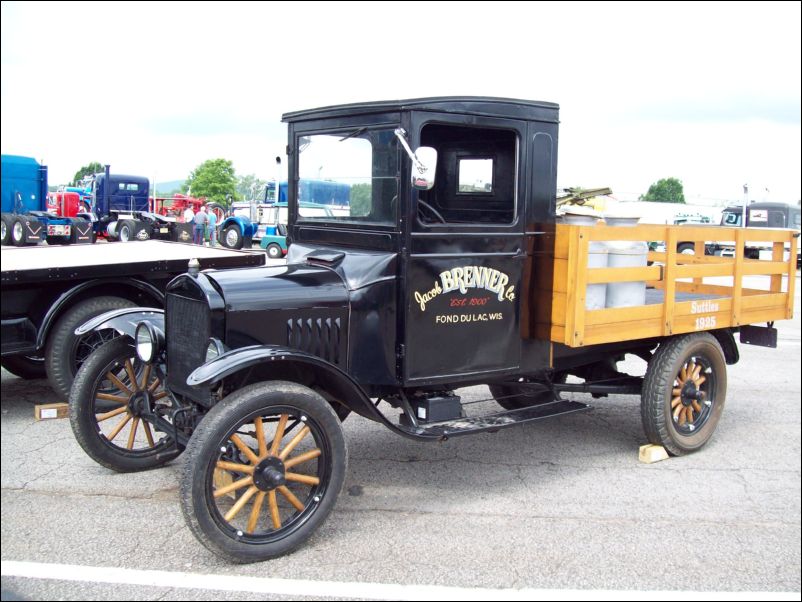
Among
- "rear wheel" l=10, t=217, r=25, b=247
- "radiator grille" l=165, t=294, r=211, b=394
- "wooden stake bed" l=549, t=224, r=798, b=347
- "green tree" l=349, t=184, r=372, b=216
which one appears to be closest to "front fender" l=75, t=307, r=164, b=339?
"radiator grille" l=165, t=294, r=211, b=394

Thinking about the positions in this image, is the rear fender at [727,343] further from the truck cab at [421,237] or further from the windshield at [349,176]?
the windshield at [349,176]

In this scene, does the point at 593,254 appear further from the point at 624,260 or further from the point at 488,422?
the point at 488,422

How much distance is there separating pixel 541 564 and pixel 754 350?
6965 mm

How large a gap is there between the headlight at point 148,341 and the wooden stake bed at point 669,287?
224 centimetres

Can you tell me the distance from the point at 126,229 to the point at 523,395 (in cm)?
1896

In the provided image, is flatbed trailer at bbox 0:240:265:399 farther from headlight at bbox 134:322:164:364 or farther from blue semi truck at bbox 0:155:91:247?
blue semi truck at bbox 0:155:91:247

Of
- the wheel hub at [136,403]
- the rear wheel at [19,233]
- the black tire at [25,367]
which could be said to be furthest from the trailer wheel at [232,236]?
the wheel hub at [136,403]

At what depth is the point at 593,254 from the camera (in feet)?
14.9

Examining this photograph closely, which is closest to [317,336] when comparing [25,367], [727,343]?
[727,343]

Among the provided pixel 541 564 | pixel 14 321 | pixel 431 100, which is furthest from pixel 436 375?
pixel 14 321

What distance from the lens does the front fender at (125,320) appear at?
4484 mm

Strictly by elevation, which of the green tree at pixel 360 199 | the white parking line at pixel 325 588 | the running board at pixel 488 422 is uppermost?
the green tree at pixel 360 199

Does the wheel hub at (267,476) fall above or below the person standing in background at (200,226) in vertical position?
below

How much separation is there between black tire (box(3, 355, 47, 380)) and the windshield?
3204mm
